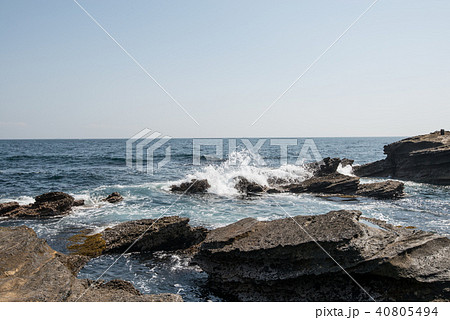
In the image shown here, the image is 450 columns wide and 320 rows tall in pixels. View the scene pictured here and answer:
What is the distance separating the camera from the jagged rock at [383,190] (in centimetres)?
2026

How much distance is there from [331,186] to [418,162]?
36.4 feet

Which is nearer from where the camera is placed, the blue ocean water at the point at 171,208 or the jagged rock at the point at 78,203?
the blue ocean water at the point at 171,208

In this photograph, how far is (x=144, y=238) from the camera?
10.3 meters

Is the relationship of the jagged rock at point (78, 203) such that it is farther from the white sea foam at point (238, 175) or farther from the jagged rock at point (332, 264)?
the jagged rock at point (332, 264)

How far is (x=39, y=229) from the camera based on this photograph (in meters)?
12.9

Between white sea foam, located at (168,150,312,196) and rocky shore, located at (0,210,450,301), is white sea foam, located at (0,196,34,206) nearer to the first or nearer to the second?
white sea foam, located at (168,150,312,196)

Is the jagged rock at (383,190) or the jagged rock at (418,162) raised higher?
the jagged rock at (418,162)

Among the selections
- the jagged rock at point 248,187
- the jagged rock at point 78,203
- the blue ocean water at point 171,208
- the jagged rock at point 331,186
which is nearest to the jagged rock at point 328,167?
the blue ocean water at point 171,208

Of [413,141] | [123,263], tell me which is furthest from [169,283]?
[413,141]

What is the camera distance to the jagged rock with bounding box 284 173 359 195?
21688 millimetres

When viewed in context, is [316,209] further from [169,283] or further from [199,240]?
[169,283]

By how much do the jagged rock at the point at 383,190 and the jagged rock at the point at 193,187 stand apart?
10.4 m

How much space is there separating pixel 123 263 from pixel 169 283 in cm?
201

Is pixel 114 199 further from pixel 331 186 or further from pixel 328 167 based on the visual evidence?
pixel 328 167
